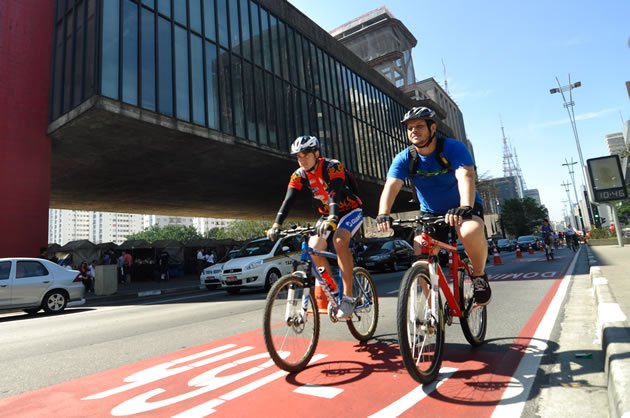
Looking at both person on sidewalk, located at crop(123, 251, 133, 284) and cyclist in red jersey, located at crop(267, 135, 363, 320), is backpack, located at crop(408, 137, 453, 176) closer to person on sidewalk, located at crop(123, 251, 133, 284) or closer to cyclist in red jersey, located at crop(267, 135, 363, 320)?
cyclist in red jersey, located at crop(267, 135, 363, 320)

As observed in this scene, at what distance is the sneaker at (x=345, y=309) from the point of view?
368 cm

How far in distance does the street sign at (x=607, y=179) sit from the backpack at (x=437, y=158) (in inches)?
624

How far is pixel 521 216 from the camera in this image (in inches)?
3046

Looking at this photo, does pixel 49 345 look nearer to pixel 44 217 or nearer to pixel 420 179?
pixel 420 179

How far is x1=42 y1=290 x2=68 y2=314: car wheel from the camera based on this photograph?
1009 centimetres

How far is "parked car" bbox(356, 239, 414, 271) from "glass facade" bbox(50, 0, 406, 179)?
309 inches

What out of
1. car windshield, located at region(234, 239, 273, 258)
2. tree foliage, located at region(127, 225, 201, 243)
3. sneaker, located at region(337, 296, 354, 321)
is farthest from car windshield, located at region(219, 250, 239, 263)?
tree foliage, located at region(127, 225, 201, 243)

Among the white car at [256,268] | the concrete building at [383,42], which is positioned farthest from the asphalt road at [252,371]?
the concrete building at [383,42]

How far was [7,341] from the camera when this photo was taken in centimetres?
601

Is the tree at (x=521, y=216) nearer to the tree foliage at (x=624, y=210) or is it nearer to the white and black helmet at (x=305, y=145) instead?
the tree foliage at (x=624, y=210)

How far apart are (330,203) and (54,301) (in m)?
9.98

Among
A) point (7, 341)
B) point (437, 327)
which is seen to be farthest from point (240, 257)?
point (437, 327)

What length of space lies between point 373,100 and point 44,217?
2716 cm

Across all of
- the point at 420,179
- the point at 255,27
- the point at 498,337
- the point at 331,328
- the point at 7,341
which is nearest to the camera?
the point at 420,179
